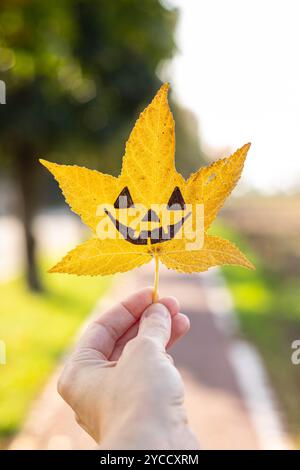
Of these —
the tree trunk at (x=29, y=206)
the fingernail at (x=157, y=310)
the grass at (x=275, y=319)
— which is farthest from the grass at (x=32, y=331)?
the fingernail at (x=157, y=310)

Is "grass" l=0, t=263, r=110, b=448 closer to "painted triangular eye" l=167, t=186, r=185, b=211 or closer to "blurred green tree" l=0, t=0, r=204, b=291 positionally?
"blurred green tree" l=0, t=0, r=204, b=291

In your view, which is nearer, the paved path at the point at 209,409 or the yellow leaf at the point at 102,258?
the yellow leaf at the point at 102,258

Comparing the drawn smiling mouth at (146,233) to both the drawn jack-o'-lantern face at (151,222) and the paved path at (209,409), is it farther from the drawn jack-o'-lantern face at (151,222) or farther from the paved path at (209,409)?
the paved path at (209,409)

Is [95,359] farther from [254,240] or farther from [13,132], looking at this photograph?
[254,240]

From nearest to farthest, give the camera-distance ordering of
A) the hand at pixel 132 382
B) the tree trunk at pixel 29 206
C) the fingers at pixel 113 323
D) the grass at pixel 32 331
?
the hand at pixel 132 382, the fingers at pixel 113 323, the grass at pixel 32 331, the tree trunk at pixel 29 206

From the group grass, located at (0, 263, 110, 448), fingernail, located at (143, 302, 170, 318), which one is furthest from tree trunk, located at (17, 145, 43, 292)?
fingernail, located at (143, 302, 170, 318)

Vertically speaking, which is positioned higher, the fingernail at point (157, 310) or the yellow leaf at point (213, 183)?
the yellow leaf at point (213, 183)
